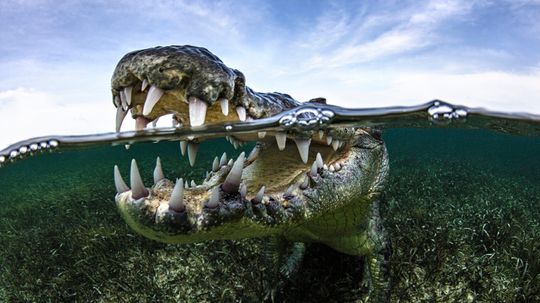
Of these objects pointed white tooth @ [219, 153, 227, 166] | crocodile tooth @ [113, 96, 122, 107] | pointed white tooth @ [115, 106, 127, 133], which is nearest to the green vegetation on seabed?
pointed white tooth @ [219, 153, 227, 166]

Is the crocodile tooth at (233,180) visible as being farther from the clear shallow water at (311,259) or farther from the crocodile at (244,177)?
the clear shallow water at (311,259)

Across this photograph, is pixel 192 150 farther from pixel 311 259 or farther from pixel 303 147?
pixel 311 259

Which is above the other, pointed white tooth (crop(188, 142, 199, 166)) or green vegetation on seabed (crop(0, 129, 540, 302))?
pointed white tooth (crop(188, 142, 199, 166))

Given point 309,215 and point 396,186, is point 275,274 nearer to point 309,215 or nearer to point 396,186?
point 309,215

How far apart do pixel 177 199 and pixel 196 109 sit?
1.73 feet

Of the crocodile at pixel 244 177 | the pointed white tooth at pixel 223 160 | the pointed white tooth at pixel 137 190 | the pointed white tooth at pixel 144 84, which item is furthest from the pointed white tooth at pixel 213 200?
the pointed white tooth at pixel 223 160

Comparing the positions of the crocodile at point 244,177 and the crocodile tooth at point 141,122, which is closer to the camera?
the crocodile at point 244,177

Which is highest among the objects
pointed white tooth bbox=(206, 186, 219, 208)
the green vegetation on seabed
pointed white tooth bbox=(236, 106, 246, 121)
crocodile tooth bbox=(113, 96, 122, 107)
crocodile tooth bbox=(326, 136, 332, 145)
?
crocodile tooth bbox=(113, 96, 122, 107)

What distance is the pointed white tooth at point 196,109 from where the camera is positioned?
2504 mm

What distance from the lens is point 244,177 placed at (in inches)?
137

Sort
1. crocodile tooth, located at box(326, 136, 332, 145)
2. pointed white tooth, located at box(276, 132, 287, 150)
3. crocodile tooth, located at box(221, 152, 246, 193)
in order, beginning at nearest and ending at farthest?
crocodile tooth, located at box(221, 152, 246, 193)
pointed white tooth, located at box(276, 132, 287, 150)
crocodile tooth, located at box(326, 136, 332, 145)

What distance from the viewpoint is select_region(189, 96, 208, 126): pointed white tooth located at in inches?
98.6

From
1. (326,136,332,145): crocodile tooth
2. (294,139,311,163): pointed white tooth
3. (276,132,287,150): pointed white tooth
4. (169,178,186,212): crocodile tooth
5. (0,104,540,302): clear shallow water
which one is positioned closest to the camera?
(169,178,186,212): crocodile tooth

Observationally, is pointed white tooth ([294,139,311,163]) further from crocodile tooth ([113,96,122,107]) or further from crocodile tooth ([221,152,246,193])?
crocodile tooth ([113,96,122,107])
